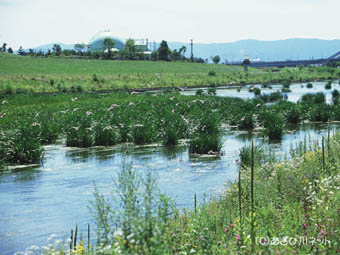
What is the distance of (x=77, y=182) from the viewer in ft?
54.4

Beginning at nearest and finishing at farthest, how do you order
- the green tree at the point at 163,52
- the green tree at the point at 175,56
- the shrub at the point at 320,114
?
the shrub at the point at 320,114, the green tree at the point at 163,52, the green tree at the point at 175,56

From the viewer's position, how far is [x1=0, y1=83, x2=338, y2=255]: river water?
39.3ft

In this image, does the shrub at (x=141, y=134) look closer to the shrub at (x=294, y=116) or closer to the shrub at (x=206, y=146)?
the shrub at (x=206, y=146)

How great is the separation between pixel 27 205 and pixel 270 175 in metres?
6.35

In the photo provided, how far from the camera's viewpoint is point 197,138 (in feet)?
71.7

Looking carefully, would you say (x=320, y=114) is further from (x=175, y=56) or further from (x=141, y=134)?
(x=175, y=56)

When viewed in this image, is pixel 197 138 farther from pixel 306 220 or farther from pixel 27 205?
pixel 306 220

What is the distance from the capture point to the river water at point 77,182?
1199cm

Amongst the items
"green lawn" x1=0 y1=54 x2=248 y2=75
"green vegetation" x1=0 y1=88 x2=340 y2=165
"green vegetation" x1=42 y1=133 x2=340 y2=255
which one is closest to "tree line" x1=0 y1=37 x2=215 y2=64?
"green lawn" x1=0 y1=54 x2=248 y2=75

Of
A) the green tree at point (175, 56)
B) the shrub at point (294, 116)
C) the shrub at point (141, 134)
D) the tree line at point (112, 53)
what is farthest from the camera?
the green tree at point (175, 56)

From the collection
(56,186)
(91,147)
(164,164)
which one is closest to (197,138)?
(164,164)

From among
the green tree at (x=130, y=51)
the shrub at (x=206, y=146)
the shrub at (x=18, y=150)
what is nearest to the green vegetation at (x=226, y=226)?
the shrub at (x=206, y=146)

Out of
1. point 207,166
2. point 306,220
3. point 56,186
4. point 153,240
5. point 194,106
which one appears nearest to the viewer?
point 153,240

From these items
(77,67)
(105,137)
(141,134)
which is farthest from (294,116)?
(77,67)
